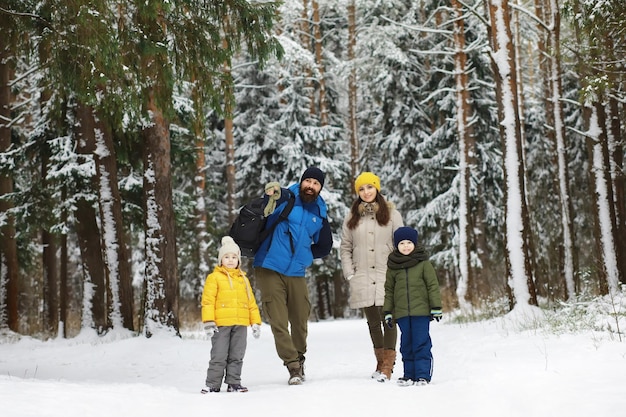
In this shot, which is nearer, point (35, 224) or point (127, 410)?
point (127, 410)

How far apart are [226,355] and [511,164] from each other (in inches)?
279

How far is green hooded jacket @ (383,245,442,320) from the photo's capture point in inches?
227

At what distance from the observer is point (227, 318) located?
5.97 metres

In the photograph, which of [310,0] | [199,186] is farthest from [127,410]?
[310,0]

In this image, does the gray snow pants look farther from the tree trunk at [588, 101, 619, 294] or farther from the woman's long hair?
→ the tree trunk at [588, 101, 619, 294]

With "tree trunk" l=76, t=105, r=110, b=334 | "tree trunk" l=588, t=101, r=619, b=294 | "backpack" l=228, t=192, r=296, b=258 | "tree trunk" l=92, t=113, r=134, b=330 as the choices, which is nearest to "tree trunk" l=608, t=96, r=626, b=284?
"tree trunk" l=588, t=101, r=619, b=294

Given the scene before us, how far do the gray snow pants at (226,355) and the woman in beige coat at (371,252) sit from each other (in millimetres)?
1226

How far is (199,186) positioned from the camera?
2158 cm

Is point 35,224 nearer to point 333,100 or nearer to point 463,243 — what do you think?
point 463,243

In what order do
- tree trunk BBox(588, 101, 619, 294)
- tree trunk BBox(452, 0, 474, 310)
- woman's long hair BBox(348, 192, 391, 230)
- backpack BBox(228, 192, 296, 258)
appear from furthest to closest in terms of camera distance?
tree trunk BBox(452, 0, 474, 310)
tree trunk BBox(588, 101, 619, 294)
woman's long hair BBox(348, 192, 391, 230)
backpack BBox(228, 192, 296, 258)

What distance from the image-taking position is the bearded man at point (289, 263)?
620 cm

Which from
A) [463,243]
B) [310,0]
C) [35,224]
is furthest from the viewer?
[310,0]

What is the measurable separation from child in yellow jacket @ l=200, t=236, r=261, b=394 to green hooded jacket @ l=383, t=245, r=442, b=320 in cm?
134

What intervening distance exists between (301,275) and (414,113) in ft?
62.5
